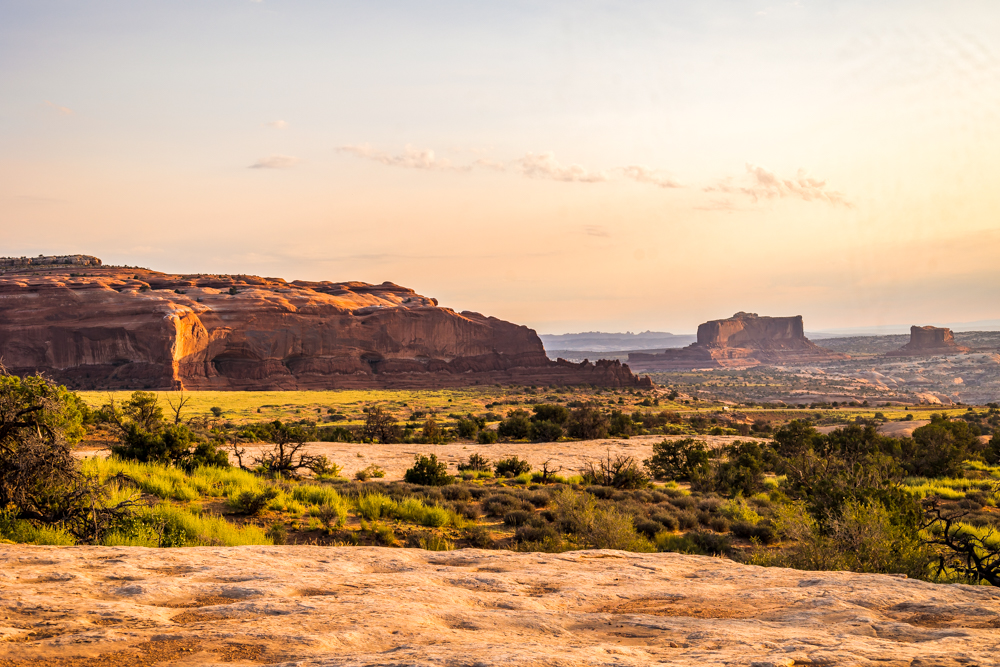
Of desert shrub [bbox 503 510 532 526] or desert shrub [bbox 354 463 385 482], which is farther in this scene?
desert shrub [bbox 354 463 385 482]

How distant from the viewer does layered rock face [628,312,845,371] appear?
163 metres

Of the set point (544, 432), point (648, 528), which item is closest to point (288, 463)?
point (648, 528)

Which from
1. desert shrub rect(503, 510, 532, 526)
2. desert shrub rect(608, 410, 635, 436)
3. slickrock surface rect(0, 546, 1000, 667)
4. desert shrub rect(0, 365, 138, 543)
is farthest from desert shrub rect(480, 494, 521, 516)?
desert shrub rect(608, 410, 635, 436)

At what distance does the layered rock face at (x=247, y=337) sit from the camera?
6531cm

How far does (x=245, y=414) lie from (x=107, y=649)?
4407 centimetres

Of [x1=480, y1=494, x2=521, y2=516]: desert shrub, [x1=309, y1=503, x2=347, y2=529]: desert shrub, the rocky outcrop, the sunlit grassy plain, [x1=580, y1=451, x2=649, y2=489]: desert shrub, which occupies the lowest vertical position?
the sunlit grassy plain

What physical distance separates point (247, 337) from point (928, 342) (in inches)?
5995

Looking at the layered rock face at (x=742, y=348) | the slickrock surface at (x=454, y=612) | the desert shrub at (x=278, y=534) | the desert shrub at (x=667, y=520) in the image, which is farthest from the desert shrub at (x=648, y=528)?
the layered rock face at (x=742, y=348)

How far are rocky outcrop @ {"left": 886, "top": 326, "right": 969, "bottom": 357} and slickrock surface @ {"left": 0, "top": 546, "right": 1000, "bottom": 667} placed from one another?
16011 centimetres

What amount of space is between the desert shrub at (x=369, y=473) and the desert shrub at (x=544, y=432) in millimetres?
12722

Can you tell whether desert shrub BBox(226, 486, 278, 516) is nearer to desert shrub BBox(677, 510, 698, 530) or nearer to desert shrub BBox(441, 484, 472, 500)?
desert shrub BBox(441, 484, 472, 500)

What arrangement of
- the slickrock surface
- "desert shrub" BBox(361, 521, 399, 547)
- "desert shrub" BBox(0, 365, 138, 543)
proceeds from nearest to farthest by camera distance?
the slickrock surface → "desert shrub" BBox(0, 365, 138, 543) → "desert shrub" BBox(361, 521, 399, 547)

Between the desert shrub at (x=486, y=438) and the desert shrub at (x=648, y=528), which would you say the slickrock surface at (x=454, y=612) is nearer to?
the desert shrub at (x=648, y=528)

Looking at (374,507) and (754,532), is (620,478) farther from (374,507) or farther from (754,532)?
(374,507)
